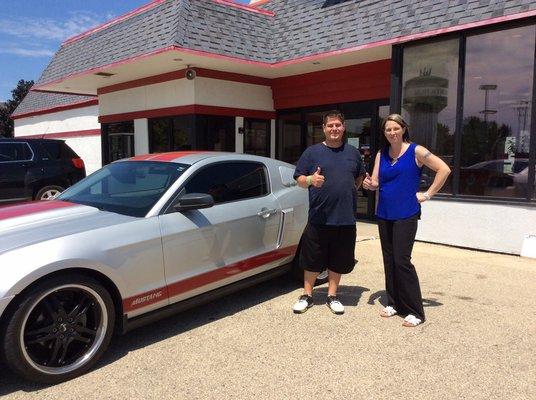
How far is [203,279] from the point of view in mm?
3770

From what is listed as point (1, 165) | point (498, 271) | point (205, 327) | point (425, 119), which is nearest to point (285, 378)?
point (205, 327)

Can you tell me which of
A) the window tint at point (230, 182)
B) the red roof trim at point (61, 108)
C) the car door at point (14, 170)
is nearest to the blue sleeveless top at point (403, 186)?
the window tint at point (230, 182)

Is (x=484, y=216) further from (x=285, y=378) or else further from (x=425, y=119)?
(x=285, y=378)

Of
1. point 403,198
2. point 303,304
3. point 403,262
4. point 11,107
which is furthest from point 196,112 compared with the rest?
point 11,107

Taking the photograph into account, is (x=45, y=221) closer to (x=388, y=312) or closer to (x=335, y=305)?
(x=335, y=305)

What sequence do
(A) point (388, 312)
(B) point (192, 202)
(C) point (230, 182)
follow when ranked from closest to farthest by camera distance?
(B) point (192, 202) → (A) point (388, 312) → (C) point (230, 182)

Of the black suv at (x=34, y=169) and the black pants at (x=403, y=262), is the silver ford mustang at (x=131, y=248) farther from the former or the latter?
the black suv at (x=34, y=169)

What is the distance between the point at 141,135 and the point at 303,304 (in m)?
8.26

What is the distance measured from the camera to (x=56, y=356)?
9.77 feet

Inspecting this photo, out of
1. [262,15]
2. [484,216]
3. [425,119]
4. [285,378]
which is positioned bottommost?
[285,378]

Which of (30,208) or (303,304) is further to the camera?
(303,304)

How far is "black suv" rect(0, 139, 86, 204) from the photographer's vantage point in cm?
916

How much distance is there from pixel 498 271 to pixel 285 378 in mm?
3809

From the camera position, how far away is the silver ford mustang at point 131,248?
2836 mm
